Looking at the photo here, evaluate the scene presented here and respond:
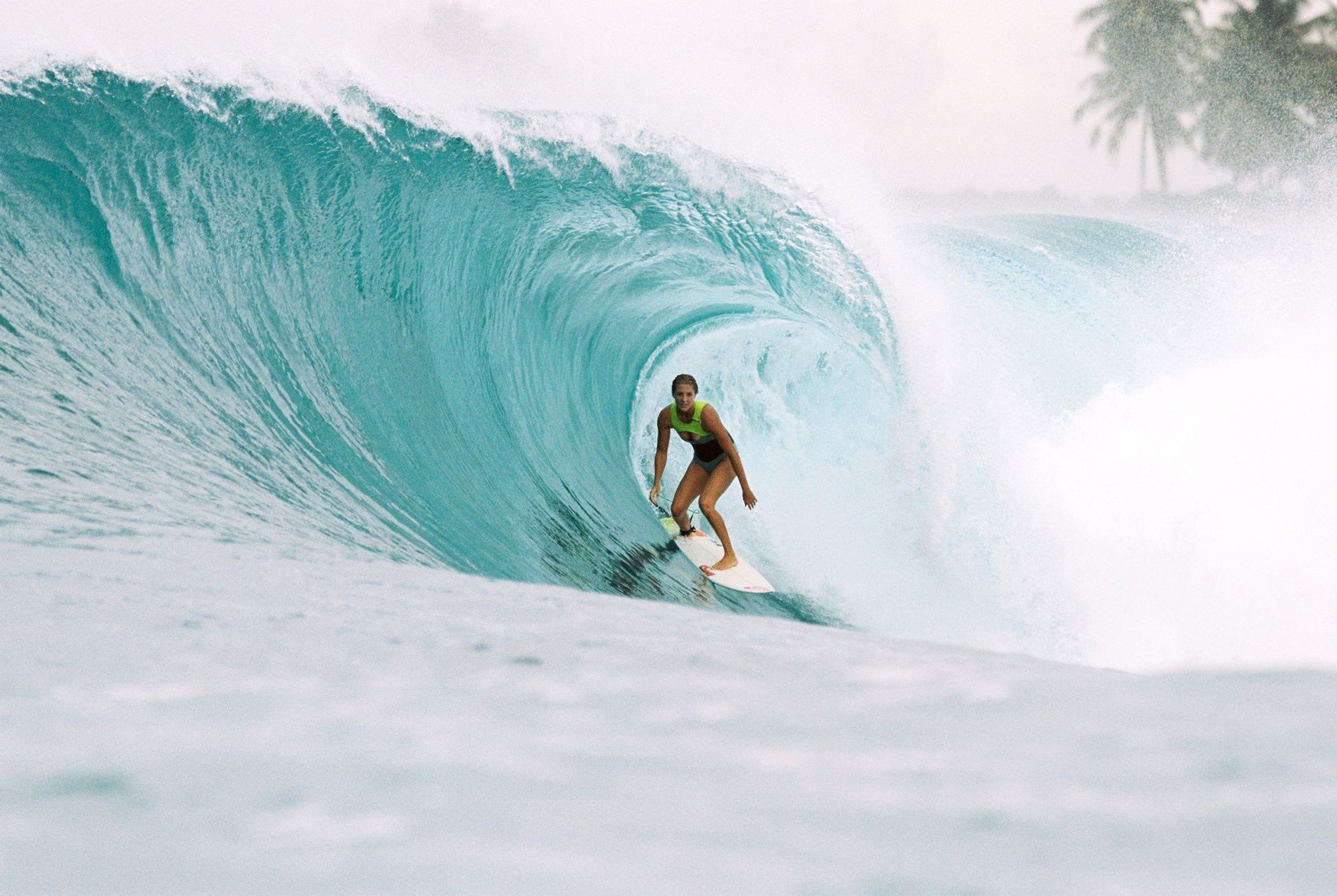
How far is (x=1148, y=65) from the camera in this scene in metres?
34.2

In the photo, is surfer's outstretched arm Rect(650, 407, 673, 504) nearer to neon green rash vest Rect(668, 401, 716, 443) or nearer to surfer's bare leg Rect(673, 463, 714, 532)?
neon green rash vest Rect(668, 401, 716, 443)

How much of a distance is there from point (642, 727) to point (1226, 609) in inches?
227

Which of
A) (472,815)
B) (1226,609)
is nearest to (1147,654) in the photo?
(1226,609)

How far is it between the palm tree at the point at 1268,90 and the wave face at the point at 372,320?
97.6ft

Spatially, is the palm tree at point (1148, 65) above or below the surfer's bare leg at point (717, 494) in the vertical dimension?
above

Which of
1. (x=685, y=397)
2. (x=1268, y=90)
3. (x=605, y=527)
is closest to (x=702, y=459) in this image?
(x=685, y=397)

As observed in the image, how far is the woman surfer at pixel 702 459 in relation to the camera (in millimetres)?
5156

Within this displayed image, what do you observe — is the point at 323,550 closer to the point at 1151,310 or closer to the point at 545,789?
the point at 545,789

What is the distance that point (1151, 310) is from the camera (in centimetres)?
1097

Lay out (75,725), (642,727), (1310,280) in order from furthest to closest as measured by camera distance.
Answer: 1. (1310,280)
2. (642,727)
3. (75,725)

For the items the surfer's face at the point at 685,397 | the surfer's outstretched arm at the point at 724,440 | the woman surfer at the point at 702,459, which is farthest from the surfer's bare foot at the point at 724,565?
the surfer's face at the point at 685,397

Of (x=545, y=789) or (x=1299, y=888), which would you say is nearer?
(x=1299, y=888)

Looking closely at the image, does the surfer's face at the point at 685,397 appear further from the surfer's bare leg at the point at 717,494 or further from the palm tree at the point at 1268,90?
the palm tree at the point at 1268,90

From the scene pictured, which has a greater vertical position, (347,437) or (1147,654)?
(347,437)
